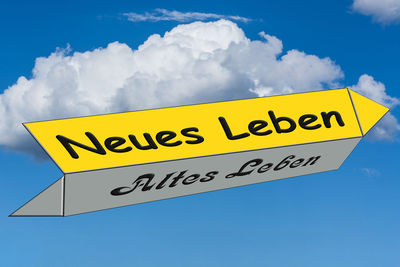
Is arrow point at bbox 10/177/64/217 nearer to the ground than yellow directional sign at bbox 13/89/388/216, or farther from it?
nearer to the ground

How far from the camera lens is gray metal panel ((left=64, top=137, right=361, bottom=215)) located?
53.3 ft

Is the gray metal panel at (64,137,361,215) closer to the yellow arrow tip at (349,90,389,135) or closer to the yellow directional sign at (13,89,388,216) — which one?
the yellow directional sign at (13,89,388,216)

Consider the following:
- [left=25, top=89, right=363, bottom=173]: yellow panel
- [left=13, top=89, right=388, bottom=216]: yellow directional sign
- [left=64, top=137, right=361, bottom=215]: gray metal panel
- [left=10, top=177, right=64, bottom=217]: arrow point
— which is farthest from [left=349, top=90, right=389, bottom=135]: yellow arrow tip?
[left=10, top=177, right=64, bottom=217]: arrow point

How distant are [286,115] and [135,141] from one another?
5948mm

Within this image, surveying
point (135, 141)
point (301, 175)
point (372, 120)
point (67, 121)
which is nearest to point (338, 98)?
point (372, 120)

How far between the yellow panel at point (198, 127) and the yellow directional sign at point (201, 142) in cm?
3

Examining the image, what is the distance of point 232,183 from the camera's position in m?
19.0

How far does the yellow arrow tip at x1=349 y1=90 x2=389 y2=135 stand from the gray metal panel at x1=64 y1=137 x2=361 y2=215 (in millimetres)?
766

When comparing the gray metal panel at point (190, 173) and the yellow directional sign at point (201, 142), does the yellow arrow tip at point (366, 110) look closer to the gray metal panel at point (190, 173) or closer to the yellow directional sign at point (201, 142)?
the yellow directional sign at point (201, 142)

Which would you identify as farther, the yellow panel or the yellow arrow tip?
the yellow arrow tip

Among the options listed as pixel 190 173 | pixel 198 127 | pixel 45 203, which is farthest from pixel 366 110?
pixel 45 203

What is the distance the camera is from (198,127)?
17.8 m

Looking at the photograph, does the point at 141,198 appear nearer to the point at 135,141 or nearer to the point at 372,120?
the point at 135,141

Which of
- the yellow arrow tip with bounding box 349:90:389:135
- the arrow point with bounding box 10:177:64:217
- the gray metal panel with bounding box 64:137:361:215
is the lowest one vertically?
the arrow point with bounding box 10:177:64:217
